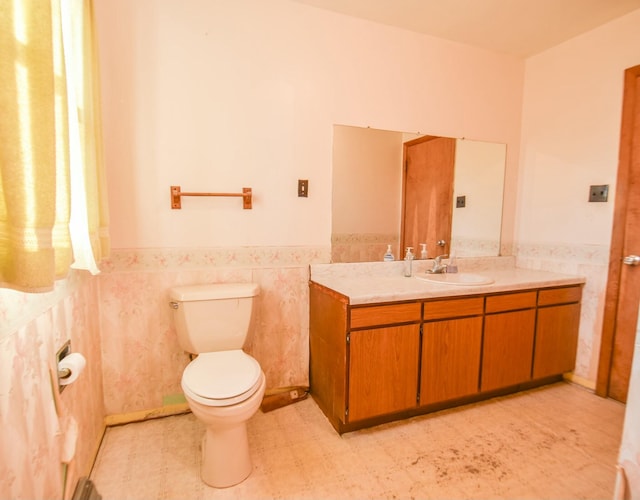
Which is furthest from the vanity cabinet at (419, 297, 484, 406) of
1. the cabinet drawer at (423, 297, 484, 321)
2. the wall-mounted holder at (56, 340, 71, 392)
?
the wall-mounted holder at (56, 340, 71, 392)

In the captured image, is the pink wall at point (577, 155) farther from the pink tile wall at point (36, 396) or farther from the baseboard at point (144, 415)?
the pink tile wall at point (36, 396)

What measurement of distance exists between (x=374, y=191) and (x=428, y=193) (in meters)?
0.46

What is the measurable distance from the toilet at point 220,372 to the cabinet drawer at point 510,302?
4.74 feet

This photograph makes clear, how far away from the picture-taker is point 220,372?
1.59 meters

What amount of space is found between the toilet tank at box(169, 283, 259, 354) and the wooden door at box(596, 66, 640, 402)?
2.36 metres

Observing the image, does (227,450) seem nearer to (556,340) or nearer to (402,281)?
(402,281)

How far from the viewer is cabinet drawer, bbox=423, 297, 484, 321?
6.25ft

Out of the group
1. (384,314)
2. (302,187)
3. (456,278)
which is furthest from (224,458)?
(456,278)

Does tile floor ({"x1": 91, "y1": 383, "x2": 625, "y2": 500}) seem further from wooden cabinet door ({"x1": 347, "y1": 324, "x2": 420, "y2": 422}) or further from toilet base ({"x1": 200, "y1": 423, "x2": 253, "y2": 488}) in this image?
wooden cabinet door ({"x1": 347, "y1": 324, "x2": 420, "y2": 422})

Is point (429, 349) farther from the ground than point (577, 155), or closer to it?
closer to it

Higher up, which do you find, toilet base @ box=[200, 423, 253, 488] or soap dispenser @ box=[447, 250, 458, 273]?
soap dispenser @ box=[447, 250, 458, 273]

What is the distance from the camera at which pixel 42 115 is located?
2.27 ft

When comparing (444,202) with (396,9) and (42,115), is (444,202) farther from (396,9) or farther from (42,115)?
(42,115)

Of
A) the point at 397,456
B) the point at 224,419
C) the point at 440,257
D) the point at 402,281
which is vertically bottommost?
the point at 397,456
